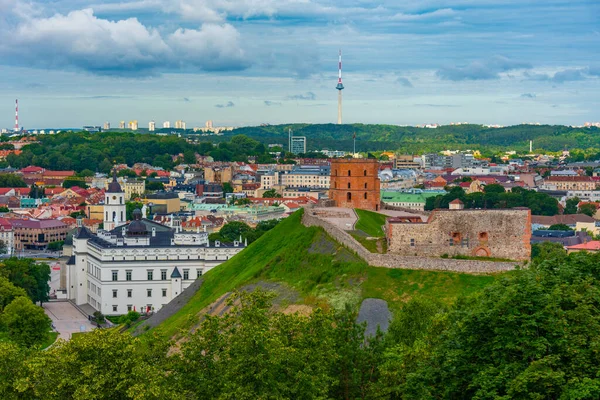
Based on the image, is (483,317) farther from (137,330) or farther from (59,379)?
(137,330)

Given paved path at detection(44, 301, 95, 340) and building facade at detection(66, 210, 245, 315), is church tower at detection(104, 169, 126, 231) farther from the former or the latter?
building facade at detection(66, 210, 245, 315)

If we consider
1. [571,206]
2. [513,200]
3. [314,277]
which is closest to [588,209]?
[571,206]

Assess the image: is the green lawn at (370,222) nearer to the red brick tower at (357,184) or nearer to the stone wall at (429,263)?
the red brick tower at (357,184)

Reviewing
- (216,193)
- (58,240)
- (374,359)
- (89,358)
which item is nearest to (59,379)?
(89,358)

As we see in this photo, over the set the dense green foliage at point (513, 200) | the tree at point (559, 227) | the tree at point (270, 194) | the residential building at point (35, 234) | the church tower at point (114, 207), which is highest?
the church tower at point (114, 207)

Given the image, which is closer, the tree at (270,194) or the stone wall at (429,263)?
the stone wall at (429,263)

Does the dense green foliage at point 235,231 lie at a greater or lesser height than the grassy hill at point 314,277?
lesser

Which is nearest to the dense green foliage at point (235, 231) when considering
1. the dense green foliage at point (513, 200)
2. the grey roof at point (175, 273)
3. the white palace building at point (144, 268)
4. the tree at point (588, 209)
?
the white palace building at point (144, 268)

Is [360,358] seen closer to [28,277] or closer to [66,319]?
[66,319]
